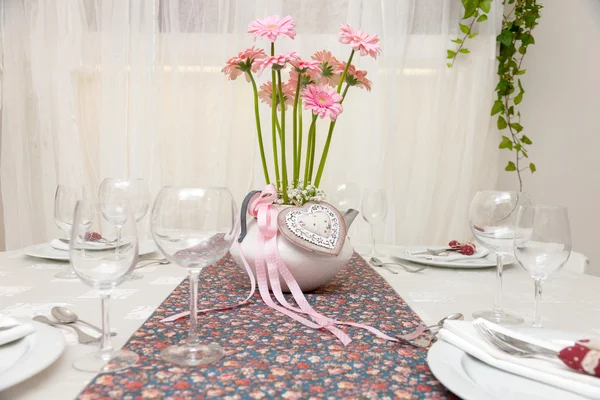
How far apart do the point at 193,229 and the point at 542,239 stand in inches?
19.4

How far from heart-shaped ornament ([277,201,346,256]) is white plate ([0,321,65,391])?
43cm

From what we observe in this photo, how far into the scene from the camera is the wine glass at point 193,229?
73cm

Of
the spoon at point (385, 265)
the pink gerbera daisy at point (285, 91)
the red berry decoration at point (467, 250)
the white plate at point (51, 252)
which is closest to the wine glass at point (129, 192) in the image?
the white plate at point (51, 252)

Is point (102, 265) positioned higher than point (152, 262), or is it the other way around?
point (102, 265)

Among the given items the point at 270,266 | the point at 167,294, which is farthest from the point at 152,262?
the point at 270,266

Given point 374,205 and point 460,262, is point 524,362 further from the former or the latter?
point 374,205

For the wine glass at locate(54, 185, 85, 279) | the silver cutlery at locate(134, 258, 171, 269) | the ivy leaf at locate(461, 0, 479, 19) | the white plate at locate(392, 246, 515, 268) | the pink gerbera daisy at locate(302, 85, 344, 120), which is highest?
the ivy leaf at locate(461, 0, 479, 19)

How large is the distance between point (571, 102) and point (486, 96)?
47 centimetres

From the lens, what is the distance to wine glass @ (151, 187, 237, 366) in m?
0.73

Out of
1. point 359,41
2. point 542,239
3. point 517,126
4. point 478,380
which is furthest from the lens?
point 517,126

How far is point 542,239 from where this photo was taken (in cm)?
82

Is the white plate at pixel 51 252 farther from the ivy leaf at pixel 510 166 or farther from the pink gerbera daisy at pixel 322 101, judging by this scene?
the ivy leaf at pixel 510 166

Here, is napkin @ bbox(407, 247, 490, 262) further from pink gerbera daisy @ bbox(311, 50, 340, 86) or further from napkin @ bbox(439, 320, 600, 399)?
napkin @ bbox(439, 320, 600, 399)

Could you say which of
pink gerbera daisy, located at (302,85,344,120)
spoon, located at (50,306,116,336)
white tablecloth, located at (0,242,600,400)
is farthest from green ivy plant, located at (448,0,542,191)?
spoon, located at (50,306,116,336)
